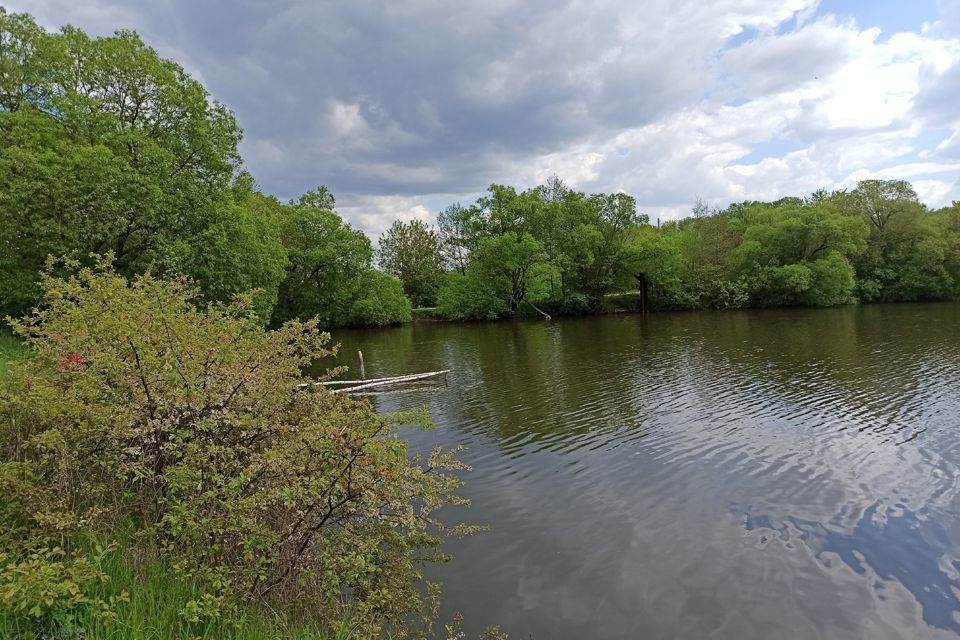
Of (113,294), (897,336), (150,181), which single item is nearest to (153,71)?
(150,181)

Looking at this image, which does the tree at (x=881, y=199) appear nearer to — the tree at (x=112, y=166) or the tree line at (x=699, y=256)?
the tree line at (x=699, y=256)

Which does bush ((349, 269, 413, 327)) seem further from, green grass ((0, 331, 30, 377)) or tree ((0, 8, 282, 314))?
green grass ((0, 331, 30, 377))

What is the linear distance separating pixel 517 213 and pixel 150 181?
43.0 meters

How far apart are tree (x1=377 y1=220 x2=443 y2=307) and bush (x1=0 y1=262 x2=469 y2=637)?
67096 millimetres

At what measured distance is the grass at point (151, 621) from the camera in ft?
11.7

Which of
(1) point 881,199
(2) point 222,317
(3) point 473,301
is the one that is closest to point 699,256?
(1) point 881,199

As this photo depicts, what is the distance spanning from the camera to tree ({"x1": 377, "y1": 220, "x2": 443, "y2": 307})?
73625mm

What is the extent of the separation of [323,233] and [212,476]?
47.5 m

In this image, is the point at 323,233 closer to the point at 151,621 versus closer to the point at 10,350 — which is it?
the point at 10,350

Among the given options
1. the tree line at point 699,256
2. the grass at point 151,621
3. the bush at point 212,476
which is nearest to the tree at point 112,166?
the bush at point 212,476

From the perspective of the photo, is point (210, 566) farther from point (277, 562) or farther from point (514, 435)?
point (514, 435)

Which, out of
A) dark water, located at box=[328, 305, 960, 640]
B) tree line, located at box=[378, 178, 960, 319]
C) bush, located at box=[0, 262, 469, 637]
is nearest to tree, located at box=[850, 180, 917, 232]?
tree line, located at box=[378, 178, 960, 319]

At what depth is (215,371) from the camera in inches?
233

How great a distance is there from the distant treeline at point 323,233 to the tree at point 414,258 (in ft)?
0.80
